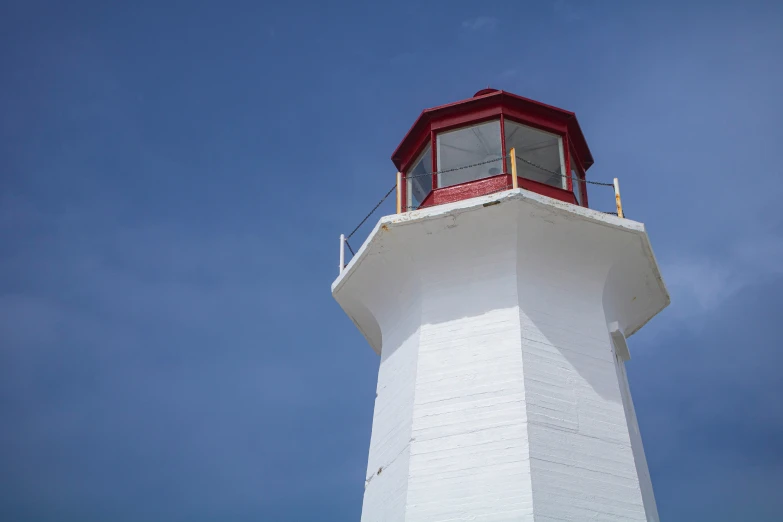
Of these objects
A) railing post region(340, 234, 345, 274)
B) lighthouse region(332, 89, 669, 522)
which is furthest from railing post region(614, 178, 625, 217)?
railing post region(340, 234, 345, 274)

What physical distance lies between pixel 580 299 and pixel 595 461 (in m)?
2.23

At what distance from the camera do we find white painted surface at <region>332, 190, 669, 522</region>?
8781mm

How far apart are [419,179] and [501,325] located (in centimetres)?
352

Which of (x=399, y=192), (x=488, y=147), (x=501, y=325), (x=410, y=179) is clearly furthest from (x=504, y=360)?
(x=410, y=179)

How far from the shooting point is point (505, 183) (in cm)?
1076

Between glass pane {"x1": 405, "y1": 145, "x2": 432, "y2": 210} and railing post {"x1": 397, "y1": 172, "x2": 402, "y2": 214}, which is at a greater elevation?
glass pane {"x1": 405, "y1": 145, "x2": 432, "y2": 210}

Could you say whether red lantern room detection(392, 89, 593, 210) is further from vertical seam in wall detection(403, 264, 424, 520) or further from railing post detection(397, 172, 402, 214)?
vertical seam in wall detection(403, 264, 424, 520)

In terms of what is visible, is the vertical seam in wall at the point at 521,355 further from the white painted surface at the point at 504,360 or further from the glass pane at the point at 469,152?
the glass pane at the point at 469,152

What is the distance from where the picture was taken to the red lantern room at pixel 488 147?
11422 millimetres

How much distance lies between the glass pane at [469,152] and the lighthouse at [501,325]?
0.07ft

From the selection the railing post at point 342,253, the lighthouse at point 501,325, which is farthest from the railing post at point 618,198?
the railing post at point 342,253

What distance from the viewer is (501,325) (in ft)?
32.4

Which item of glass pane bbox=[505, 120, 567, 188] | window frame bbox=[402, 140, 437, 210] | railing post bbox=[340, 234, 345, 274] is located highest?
glass pane bbox=[505, 120, 567, 188]

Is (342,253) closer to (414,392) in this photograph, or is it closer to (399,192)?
(399,192)
